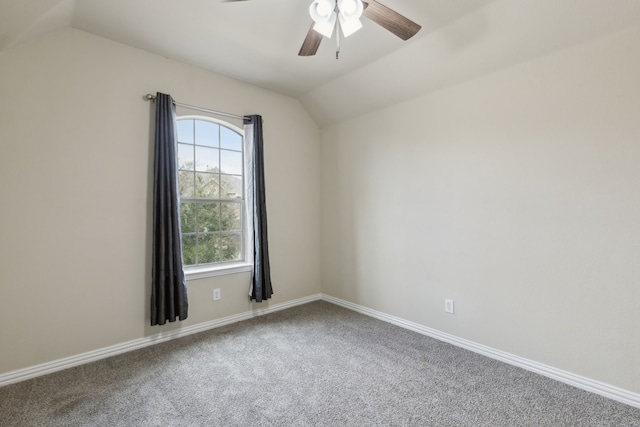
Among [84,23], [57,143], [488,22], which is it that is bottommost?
[57,143]

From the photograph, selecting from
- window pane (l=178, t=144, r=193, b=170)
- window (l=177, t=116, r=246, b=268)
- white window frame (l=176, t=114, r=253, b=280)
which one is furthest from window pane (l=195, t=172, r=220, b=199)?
white window frame (l=176, t=114, r=253, b=280)

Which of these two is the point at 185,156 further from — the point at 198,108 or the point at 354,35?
the point at 354,35

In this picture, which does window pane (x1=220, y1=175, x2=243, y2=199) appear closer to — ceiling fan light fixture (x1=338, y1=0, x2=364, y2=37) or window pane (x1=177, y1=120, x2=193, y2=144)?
window pane (x1=177, y1=120, x2=193, y2=144)

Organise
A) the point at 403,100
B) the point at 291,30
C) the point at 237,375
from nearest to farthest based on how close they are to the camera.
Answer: the point at 237,375
the point at 291,30
the point at 403,100

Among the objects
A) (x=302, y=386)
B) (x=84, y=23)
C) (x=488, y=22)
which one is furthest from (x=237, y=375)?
(x=488, y=22)

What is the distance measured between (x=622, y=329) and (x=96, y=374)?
143 inches

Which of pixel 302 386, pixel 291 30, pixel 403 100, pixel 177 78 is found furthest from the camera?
pixel 403 100

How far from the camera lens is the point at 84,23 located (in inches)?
93.7

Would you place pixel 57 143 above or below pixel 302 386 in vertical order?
above

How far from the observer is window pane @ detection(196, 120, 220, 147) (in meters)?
3.24

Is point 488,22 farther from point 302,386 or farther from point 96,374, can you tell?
point 96,374

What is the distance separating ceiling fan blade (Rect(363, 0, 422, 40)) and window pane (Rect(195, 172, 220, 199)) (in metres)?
2.22

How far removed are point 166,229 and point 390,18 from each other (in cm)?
240

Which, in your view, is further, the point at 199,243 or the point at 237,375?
the point at 199,243
